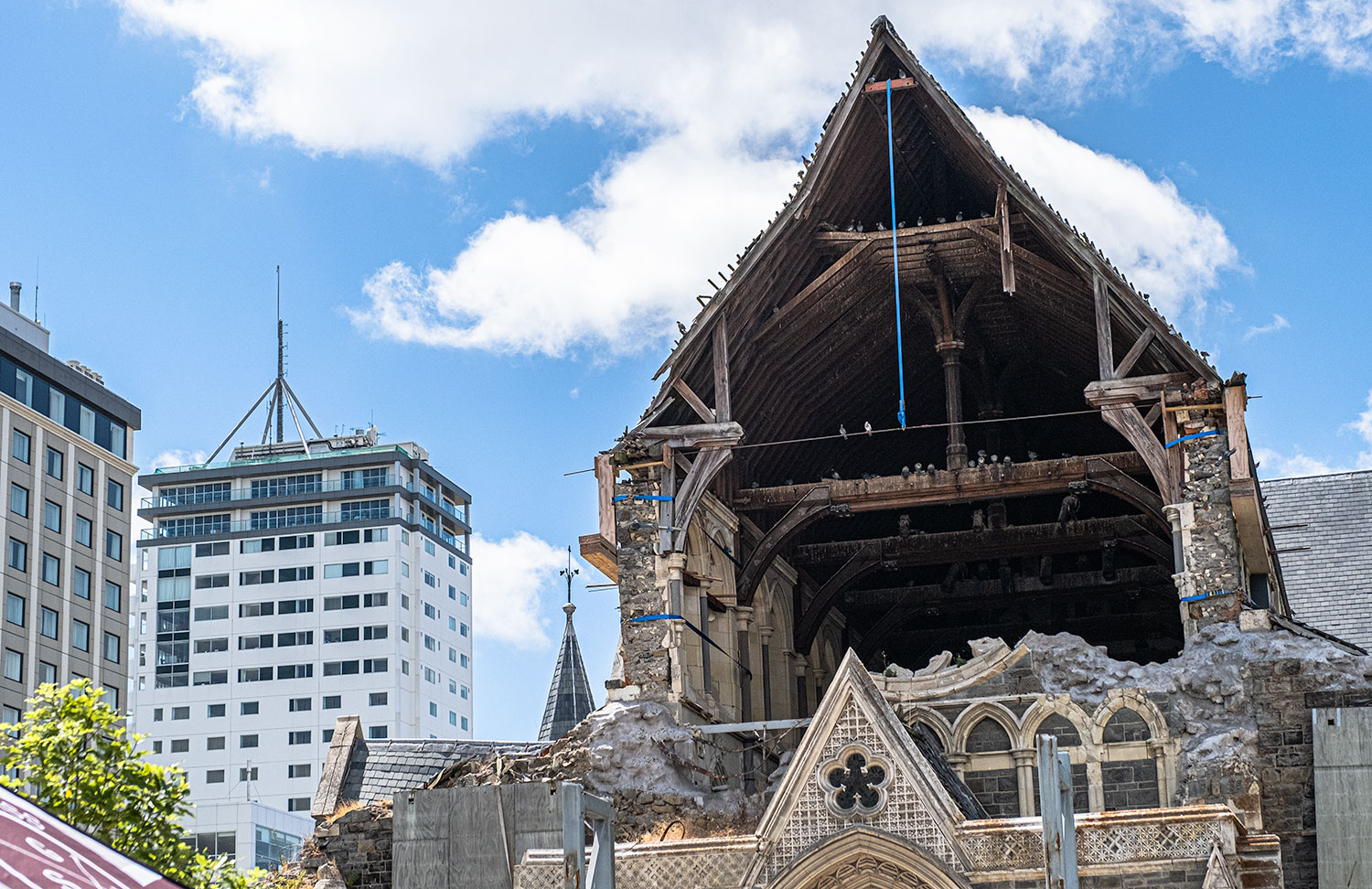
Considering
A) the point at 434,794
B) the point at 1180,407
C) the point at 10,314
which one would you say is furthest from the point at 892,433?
the point at 10,314

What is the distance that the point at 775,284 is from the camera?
3428cm

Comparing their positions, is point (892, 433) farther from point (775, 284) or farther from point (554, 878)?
point (554, 878)

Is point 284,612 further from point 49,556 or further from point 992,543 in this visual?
point 992,543

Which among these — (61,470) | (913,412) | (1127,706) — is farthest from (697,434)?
(61,470)

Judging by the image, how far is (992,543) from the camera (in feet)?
122

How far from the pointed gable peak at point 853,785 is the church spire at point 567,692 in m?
30.2

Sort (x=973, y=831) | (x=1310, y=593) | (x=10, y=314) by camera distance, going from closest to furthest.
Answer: (x=973, y=831) < (x=1310, y=593) < (x=10, y=314)

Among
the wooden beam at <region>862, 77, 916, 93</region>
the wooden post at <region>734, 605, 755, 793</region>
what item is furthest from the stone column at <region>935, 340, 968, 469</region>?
the wooden post at <region>734, 605, 755, 793</region>

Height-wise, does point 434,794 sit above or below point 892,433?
below

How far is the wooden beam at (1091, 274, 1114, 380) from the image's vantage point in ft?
102

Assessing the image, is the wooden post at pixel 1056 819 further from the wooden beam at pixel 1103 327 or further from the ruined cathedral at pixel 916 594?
the wooden beam at pixel 1103 327

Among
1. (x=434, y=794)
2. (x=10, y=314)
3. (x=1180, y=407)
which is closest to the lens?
(x=434, y=794)

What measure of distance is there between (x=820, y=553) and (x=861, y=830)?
49.8 feet

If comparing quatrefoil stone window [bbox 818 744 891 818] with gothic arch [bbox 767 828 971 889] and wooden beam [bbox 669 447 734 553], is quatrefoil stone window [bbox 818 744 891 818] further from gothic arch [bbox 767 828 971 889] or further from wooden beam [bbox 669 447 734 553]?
wooden beam [bbox 669 447 734 553]
